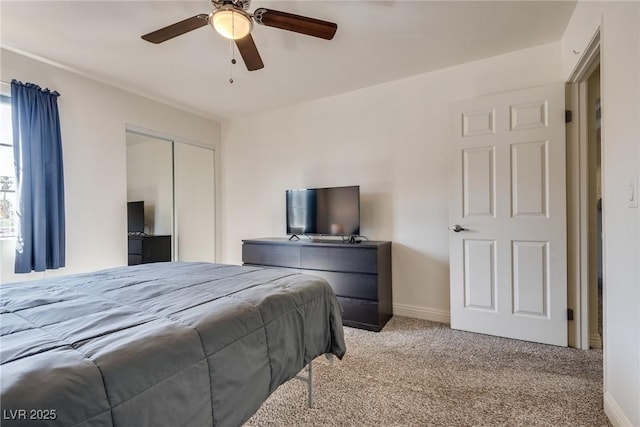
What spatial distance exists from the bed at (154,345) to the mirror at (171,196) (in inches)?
95.3

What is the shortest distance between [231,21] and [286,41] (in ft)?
2.85

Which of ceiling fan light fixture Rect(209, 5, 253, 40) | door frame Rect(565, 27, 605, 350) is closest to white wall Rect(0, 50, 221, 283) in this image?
ceiling fan light fixture Rect(209, 5, 253, 40)

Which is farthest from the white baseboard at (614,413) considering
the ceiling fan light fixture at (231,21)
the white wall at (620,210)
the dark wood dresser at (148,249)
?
the dark wood dresser at (148,249)

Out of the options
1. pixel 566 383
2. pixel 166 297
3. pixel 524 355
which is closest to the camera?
pixel 166 297

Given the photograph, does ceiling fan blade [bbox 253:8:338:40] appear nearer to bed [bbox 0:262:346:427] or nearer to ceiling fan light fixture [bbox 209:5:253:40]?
ceiling fan light fixture [bbox 209:5:253:40]

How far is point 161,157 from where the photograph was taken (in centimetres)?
397

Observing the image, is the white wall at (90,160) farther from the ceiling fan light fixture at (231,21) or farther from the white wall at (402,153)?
the ceiling fan light fixture at (231,21)

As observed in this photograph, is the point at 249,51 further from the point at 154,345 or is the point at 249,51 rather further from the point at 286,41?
the point at 154,345

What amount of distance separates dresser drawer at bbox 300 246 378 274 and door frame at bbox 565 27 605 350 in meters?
1.56

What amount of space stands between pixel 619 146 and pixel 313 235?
2602mm

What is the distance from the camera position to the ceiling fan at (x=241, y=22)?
166 cm

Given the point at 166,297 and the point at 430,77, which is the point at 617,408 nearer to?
the point at 166,297

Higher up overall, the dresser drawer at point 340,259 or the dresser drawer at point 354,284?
the dresser drawer at point 340,259

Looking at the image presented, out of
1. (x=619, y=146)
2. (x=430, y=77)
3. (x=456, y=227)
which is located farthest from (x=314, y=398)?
(x=430, y=77)
